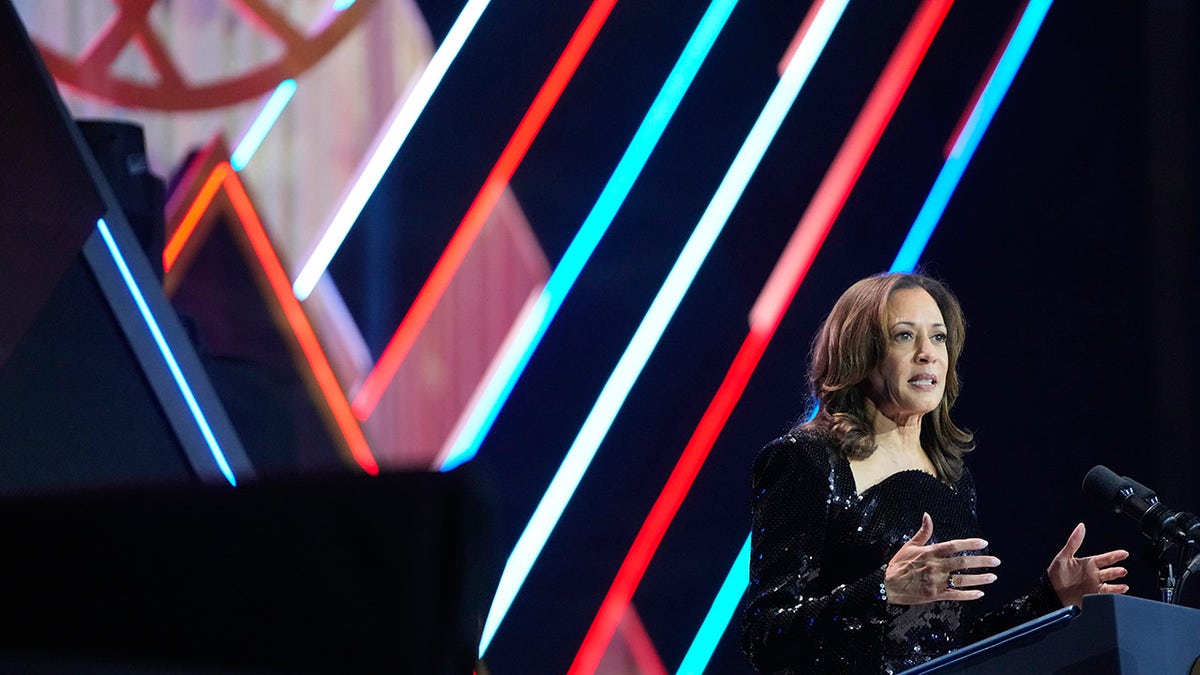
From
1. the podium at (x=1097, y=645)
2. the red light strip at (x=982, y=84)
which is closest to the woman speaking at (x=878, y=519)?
the podium at (x=1097, y=645)

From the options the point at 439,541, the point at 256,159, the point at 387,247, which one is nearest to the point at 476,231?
the point at 387,247

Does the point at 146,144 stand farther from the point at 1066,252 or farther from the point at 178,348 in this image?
the point at 1066,252

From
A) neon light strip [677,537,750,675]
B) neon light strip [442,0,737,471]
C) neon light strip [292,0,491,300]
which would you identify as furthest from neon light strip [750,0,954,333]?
neon light strip [292,0,491,300]

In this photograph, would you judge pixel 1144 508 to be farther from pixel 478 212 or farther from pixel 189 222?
pixel 189 222

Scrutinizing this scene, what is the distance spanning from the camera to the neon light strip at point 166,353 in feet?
8.41

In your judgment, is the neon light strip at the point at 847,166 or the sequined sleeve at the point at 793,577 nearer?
the sequined sleeve at the point at 793,577

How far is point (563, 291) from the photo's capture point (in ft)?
10.6

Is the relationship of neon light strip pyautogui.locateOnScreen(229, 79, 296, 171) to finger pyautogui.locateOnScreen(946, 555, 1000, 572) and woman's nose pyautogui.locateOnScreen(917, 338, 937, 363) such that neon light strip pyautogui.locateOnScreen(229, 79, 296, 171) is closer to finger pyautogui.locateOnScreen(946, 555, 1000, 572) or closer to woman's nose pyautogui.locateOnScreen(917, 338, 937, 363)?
woman's nose pyautogui.locateOnScreen(917, 338, 937, 363)

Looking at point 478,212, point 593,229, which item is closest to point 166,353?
point 478,212

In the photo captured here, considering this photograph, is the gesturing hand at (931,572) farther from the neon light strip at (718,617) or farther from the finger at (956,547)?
the neon light strip at (718,617)

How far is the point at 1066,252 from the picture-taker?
3230 mm

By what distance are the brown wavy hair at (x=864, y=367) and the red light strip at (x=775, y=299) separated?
107 cm

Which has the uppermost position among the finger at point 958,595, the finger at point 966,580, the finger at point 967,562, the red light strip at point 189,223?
the finger at point 967,562

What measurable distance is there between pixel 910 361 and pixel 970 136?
1.49m
